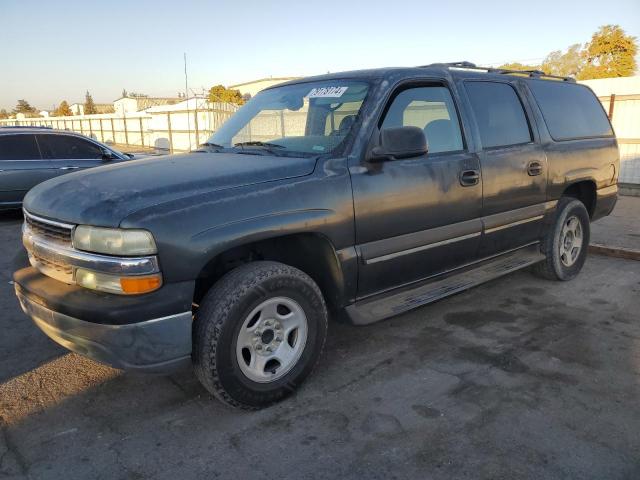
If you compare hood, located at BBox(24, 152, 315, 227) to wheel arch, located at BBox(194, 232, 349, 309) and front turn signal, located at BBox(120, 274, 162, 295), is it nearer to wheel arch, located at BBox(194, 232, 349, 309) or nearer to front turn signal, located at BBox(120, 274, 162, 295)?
front turn signal, located at BBox(120, 274, 162, 295)

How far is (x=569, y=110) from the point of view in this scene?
509 centimetres

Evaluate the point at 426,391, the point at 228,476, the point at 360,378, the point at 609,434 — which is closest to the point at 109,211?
the point at 228,476

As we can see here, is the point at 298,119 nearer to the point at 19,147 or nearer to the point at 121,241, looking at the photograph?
the point at 121,241

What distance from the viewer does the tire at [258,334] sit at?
106 inches

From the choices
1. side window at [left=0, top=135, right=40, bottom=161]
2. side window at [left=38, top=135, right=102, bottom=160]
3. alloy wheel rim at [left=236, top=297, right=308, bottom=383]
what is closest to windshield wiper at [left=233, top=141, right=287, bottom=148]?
alloy wheel rim at [left=236, top=297, right=308, bottom=383]

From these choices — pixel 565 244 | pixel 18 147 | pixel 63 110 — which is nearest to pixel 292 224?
pixel 565 244

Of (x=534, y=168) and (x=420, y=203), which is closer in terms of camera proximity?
(x=420, y=203)

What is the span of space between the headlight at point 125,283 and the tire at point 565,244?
12.6ft

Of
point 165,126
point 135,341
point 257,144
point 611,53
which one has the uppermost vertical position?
point 611,53

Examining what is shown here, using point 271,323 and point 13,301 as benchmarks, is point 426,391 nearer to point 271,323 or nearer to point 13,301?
point 271,323

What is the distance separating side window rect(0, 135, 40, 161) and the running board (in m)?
7.74

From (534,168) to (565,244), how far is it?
1.22 meters

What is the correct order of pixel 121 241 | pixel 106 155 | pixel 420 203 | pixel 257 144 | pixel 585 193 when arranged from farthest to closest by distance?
pixel 106 155, pixel 585 193, pixel 257 144, pixel 420 203, pixel 121 241

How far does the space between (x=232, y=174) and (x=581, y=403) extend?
2400mm
